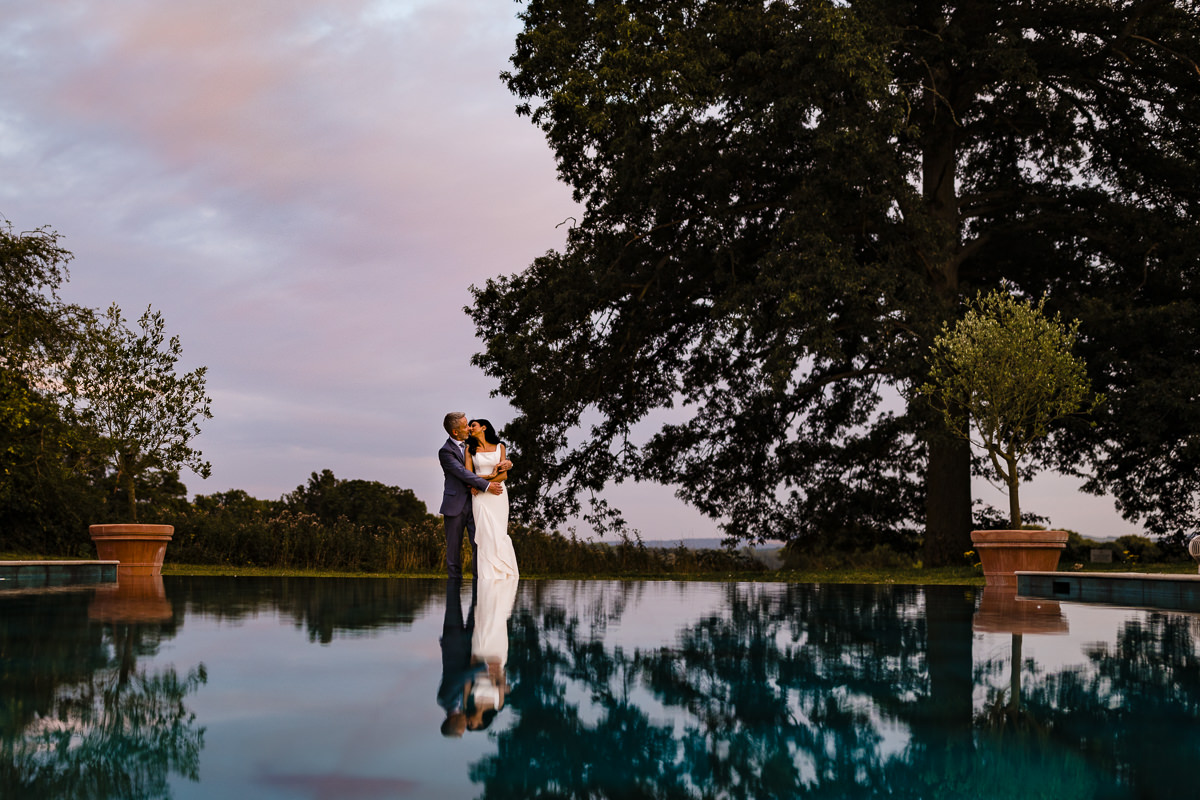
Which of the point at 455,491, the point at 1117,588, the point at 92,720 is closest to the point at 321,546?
the point at 455,491

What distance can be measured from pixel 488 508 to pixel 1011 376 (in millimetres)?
8379

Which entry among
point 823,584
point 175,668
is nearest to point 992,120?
point 823,584

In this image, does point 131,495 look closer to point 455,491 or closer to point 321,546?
point 321,546

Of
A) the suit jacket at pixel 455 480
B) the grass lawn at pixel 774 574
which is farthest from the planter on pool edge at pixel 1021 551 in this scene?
the suit jacket at pixel 455 480

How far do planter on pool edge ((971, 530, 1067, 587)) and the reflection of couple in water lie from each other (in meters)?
7.84

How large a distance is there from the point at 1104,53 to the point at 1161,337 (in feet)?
22.1

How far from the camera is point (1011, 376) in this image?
14961 mm

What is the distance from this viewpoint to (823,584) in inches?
659

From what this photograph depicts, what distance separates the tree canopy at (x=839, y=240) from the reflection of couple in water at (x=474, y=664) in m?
9.48

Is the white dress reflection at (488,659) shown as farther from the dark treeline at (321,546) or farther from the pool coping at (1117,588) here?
the dark treeline at (321,546)

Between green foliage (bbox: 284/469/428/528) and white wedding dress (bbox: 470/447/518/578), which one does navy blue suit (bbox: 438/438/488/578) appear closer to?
white wedding dress (bbox: 470/447/518/578)

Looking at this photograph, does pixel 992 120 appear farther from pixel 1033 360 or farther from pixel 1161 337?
pixel 1033 360

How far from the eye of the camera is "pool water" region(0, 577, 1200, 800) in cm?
325

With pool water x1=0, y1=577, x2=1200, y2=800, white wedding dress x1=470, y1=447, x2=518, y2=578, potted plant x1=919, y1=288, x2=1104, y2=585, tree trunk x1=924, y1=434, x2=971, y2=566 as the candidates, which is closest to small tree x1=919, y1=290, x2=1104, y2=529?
potted plant x1=919, y1=288, x2=1104, y2=585
